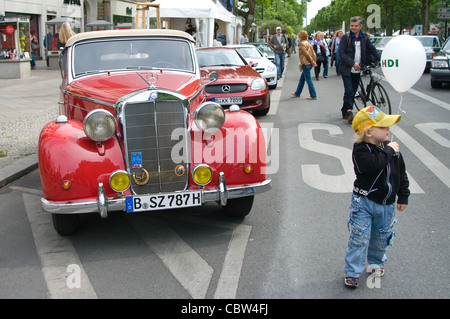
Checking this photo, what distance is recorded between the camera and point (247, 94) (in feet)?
37.2

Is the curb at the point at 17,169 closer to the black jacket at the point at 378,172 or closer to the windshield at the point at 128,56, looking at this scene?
the windshield at the point at 128,56

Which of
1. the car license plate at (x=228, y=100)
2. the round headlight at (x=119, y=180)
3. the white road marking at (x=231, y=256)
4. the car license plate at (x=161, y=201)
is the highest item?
the car license plate at (x=228, y=100)

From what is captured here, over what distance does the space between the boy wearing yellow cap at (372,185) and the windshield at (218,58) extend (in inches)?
359

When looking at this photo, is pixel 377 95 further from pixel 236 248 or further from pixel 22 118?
pixel 22 118

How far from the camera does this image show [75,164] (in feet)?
14.8

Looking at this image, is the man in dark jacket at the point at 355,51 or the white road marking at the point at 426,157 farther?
the man in dark jacket at the point at 355,51

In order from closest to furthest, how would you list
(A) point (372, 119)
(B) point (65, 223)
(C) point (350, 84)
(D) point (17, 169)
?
1. (A) point (372, 119)
2. (B) point (65, 223)
3. (D) point (17, 169)
4. (C) point (350, 84)

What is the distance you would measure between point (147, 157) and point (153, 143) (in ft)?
0.45

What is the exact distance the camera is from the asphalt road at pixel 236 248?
3879 millimetres

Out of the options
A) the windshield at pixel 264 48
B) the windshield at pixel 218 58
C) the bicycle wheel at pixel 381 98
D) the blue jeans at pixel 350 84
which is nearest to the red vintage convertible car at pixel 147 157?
the bicycle wheel at pixel 381 98

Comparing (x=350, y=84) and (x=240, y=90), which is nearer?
(x=350, y=84)

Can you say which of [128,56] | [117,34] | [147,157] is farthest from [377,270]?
[117,34]

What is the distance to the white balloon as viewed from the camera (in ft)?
18.8
